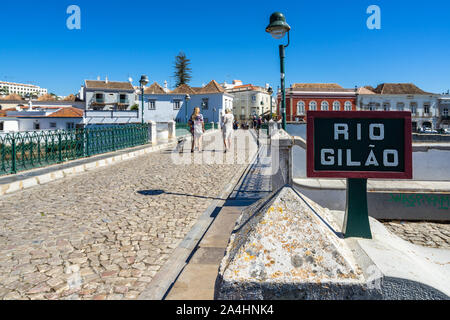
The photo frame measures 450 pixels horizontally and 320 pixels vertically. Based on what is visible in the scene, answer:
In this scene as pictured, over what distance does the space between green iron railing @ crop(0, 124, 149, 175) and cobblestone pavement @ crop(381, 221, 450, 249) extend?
851 cm

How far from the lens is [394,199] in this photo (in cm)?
456

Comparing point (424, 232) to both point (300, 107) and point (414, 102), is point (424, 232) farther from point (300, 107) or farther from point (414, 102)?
point (414, 102)

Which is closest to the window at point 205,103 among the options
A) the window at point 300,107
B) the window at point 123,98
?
the window at point 300,107

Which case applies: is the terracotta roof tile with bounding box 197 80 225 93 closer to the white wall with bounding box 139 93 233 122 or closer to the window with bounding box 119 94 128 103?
the white wall with bounding box 139 93 233 122

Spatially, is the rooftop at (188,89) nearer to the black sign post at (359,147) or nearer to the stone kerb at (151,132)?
the stone kerb at (151,132)

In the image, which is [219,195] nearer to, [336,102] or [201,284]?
[201,284]

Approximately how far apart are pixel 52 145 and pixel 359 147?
950cm

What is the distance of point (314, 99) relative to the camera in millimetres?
52156

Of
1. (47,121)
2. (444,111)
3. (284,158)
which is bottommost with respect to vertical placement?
(284,158)

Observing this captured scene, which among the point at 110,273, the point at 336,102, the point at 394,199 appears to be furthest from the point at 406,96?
the point at 110,273

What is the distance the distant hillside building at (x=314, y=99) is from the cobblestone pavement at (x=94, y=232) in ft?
154

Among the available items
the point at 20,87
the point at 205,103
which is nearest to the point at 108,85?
the point at 205,103

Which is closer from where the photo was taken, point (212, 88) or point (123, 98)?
point (212, 88)

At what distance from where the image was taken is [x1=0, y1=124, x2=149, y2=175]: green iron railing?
25.2 feet
